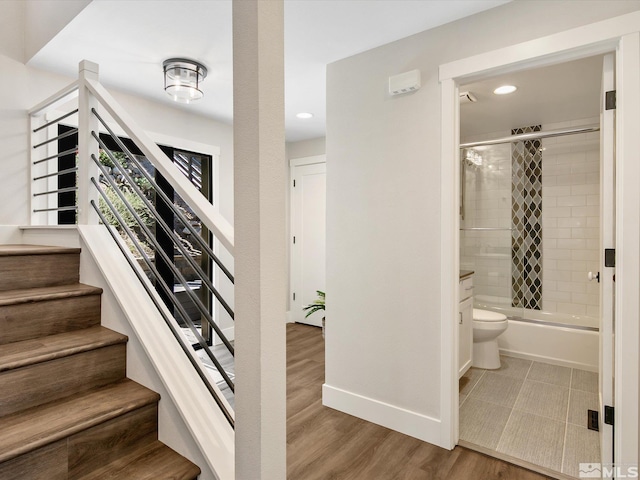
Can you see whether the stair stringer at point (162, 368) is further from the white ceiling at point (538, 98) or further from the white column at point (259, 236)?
the white ceiling at point (538, 98)

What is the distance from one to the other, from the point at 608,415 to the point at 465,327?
1235mm

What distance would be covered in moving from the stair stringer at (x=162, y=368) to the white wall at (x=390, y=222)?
1320 millimetres

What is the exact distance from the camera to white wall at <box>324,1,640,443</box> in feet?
6.73

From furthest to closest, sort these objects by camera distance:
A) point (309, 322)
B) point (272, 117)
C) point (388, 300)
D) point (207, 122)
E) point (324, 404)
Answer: point (309, 322), point (207, 122), point (324, 404), point (388, 300), point (272, 117)

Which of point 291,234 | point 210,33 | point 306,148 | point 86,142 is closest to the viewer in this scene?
point 86,142

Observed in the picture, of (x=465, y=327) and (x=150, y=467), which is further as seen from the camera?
(x=465, y=327)

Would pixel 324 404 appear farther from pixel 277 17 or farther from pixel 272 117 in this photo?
pixel 277 17

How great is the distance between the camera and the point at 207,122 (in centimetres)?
385

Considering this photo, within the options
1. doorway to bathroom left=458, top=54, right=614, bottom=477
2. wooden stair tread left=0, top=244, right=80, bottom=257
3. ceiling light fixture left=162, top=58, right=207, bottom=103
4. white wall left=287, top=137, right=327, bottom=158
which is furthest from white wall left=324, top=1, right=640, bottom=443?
white wall left=287, top=137, right=327, bottom=158

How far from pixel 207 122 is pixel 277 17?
318 cm

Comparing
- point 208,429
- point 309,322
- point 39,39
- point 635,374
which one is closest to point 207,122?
point 39,39

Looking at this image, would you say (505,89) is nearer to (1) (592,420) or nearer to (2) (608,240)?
(2) (608,240)

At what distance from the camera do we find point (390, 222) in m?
2.25

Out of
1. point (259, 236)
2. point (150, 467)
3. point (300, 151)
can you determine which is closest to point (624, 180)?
point (259, 236)
